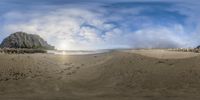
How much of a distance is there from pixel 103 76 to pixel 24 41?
6.55 m

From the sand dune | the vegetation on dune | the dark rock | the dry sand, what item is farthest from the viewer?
the dark rock

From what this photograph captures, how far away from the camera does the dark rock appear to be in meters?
22.9

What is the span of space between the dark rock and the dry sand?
217 centimetres

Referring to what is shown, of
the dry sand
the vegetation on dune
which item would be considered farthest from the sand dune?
the vegetation on dune

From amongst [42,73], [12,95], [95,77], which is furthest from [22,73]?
[95,77]

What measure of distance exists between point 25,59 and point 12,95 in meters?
3.39

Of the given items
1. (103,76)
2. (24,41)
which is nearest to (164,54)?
(103,76)

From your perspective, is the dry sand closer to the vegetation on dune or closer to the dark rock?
the vegetation on dune

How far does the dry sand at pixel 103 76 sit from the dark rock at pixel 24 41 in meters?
2.17

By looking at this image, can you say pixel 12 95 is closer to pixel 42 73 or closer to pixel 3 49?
pixel 42 73

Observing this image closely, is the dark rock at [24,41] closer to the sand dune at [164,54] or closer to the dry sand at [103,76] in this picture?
the dry sand at [103,76]

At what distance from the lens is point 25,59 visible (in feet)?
66.4

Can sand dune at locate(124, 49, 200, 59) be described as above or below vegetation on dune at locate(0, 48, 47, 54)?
below

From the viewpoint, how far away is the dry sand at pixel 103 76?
17078 millimetres
